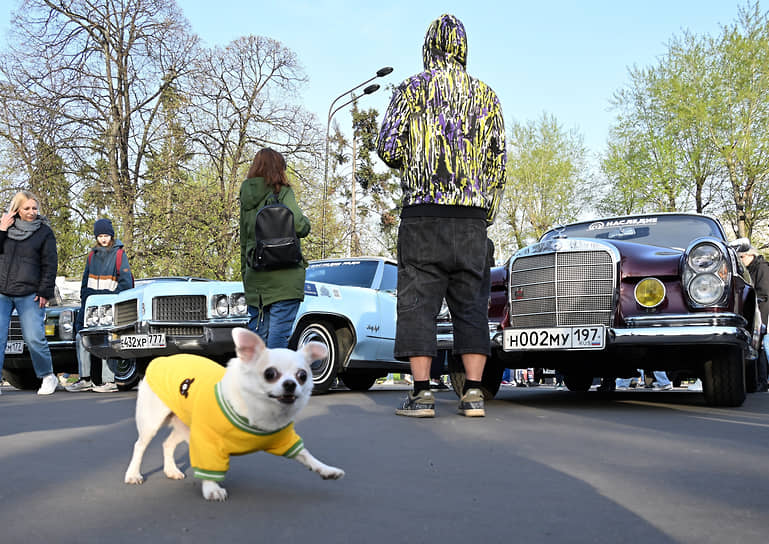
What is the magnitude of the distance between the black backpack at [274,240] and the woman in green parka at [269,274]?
3.0 inches

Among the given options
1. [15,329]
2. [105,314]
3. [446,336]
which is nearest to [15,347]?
[15,329]

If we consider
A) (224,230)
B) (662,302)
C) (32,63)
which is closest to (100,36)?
(32,63)

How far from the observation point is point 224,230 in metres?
24.0

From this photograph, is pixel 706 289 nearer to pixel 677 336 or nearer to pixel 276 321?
pixel 677 336

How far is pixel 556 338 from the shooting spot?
5930 millimetres

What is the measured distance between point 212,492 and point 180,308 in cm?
541

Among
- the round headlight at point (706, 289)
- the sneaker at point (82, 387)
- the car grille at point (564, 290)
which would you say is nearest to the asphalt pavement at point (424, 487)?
the round headlight at point (706, 289)

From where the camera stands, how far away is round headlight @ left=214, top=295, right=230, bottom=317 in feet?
25.2

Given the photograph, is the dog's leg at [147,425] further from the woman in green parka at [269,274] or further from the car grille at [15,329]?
the car grille at [15,329]

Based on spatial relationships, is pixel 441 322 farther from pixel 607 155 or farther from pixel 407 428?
pixel 607 155

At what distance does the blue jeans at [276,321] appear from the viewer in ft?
18.3

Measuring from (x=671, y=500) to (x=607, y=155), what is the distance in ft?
120

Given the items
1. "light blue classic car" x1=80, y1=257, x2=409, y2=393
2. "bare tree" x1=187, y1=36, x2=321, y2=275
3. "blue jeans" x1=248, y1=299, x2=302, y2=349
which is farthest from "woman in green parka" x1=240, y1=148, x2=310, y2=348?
"bare tree" x1=187, y1=36, x2=321, y2=275

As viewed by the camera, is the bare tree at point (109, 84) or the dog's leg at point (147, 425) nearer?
the dog's leg at point (147, 425)
